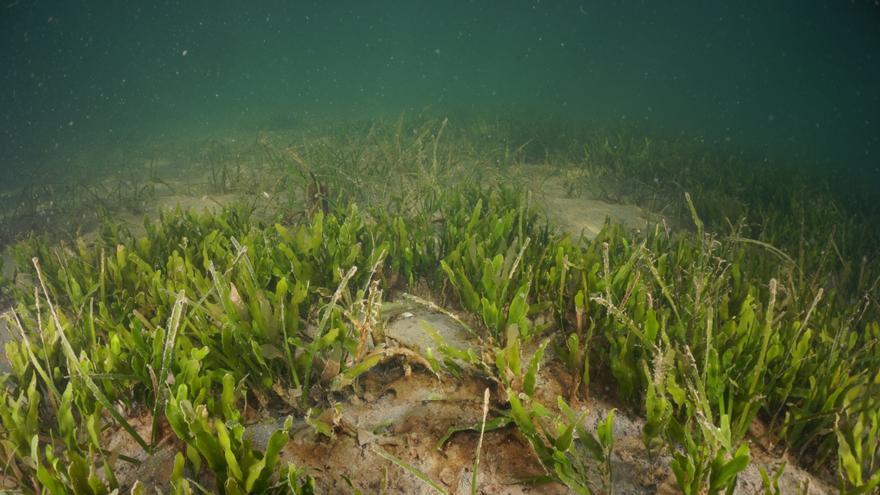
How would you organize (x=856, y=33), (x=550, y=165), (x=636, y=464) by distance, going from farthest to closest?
(x=856, y=33)
(x=550, y=165)
(x=636, y=464)

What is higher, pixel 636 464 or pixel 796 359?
pixel 796 359

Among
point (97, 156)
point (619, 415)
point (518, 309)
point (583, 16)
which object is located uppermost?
point (583, 16)

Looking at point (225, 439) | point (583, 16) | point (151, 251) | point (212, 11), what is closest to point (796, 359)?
point (225, 439)

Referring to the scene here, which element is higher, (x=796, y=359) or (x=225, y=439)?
(x=225, y=439)

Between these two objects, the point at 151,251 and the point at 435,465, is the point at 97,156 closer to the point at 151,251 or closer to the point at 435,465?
the point at 151,251

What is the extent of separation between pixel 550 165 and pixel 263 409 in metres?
7.99

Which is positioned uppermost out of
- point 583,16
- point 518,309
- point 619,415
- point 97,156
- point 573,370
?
point 583,16

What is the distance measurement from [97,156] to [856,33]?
109281mm

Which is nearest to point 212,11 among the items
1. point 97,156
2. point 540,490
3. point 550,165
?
point 97,156

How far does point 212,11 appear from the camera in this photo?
99188 mm

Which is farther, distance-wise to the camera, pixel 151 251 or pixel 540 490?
pixel 151 251

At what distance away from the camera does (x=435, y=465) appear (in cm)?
174

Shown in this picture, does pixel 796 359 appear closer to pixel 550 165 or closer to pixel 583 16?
pixel 550 165

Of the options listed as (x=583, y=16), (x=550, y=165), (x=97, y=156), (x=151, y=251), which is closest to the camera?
(x=151, y=251)
